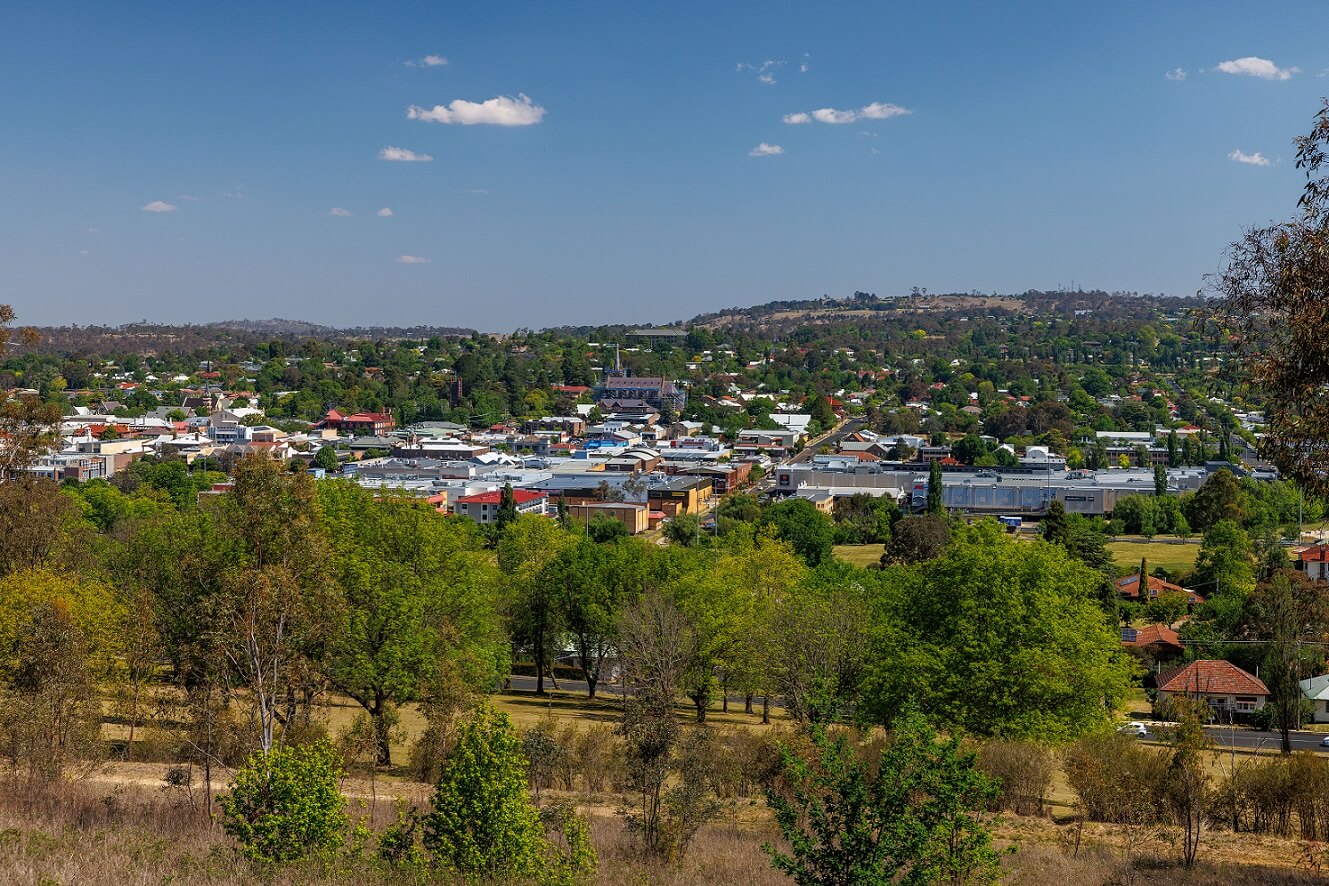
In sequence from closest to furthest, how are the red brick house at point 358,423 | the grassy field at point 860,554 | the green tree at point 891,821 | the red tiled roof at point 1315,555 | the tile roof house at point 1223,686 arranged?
the green tree at point 891,821, the tile roof house at point 1223,686, the red tiled roof at point 1315,555, the grassy field at point 860,554, the red brick house at point 358,423

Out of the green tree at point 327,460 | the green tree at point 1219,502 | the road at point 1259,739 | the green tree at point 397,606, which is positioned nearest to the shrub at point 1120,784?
the green tree at point 397,606

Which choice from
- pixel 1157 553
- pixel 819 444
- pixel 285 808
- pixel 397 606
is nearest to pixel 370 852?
pixel 285 808

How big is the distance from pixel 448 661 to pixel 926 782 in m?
9.47

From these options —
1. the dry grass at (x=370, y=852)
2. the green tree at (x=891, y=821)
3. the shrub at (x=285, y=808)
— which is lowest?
the dry grass at (x=370, y=852)

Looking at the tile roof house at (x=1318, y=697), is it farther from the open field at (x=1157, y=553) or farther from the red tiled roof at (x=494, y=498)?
the red tiled roof at (x=494, y=498)

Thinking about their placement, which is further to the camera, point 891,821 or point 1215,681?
point 1215,681

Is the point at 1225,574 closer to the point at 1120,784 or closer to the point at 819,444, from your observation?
the point at 1120,784

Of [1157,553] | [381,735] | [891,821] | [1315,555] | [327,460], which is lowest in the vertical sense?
[1157,553]

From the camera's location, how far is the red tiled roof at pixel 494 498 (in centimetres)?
5325

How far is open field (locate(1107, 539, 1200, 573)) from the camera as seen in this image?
142ft

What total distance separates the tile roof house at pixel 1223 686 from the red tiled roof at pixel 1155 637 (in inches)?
145

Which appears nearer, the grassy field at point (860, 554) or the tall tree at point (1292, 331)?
the tall tree at point (1292, 331)

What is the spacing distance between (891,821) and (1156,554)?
142ft

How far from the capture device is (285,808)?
8.54 m
